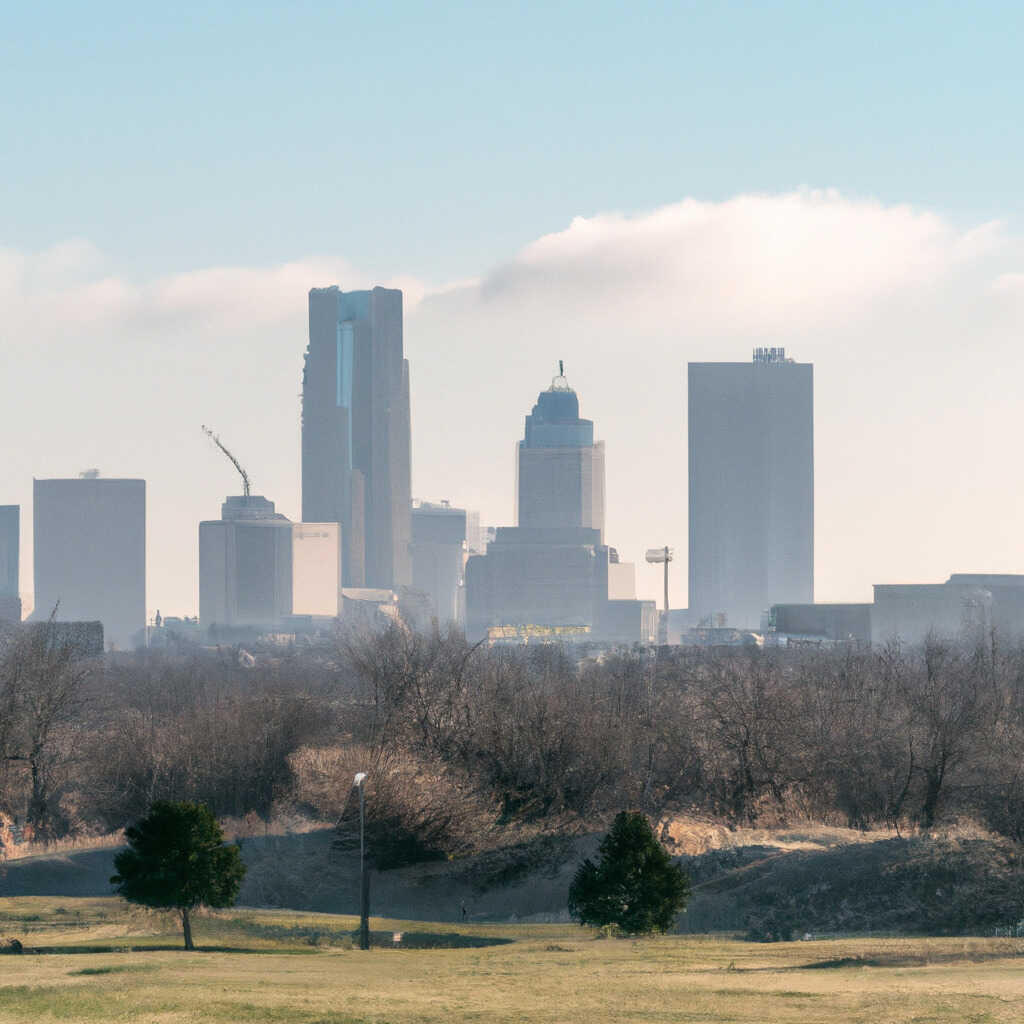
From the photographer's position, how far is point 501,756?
92625 millimetres

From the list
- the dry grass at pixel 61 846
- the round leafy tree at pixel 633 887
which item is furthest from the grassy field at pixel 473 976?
the dry grass at pixel 61 846

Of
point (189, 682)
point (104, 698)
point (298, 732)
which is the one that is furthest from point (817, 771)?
point (189, 682)

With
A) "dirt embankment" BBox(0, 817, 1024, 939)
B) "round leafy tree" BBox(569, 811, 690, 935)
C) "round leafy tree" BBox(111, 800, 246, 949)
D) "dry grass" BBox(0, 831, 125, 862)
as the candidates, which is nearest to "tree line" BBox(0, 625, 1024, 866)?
"dry grass" BBox(0, 831, 125, 862)

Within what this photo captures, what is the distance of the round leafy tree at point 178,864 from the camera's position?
54219 millimetres

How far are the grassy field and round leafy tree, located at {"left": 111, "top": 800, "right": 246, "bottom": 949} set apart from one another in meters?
1.73

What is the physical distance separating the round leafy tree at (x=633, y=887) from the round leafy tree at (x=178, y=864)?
41.9 feet

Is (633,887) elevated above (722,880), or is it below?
above

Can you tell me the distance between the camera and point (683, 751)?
98.6 metres

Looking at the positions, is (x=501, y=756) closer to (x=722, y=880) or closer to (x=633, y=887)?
(x=722, y=880)

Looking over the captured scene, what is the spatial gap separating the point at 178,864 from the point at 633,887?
15.8 m

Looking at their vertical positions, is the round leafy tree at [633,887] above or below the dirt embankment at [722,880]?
above

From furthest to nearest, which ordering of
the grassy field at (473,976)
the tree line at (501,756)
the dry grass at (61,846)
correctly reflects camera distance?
the tree line at (501,756)
the dry grass at (61,846)
the grassy field at (473,976)

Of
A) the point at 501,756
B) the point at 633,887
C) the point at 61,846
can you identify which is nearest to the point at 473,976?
the point at 633,887

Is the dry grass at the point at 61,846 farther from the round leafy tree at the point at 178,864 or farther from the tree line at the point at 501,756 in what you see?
the round leafy tree at the point at 178,864
